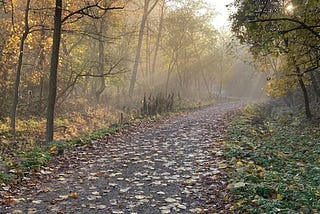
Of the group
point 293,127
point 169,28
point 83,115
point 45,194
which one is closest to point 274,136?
point 293,127

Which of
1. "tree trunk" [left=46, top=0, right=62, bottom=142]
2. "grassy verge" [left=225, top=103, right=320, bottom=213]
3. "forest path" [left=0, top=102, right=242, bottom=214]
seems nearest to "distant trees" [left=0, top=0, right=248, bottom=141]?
"tree trunk" [left=46, top=0, right=62, bottom=142]

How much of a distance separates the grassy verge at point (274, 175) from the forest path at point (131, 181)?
377 millimetres

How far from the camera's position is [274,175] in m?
7.18

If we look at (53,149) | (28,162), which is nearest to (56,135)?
(53,149)

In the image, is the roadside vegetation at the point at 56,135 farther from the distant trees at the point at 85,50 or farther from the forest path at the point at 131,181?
the distant trees at the point at 85,50

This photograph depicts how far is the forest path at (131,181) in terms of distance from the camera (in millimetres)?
5941

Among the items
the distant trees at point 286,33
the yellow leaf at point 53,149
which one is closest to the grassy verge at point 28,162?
the yellow leaf at point 53,149

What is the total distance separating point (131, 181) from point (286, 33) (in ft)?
24.2

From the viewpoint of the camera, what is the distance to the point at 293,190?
621cm

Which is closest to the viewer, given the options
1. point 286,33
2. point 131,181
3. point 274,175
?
point 274,175

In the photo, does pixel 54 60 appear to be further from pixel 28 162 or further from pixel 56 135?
pixel 56 135

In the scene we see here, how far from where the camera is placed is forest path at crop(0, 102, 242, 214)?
5941mm

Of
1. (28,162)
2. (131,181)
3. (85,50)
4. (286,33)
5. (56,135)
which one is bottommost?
(56,135)

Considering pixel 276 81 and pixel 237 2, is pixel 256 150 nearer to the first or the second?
pixel 276 81
